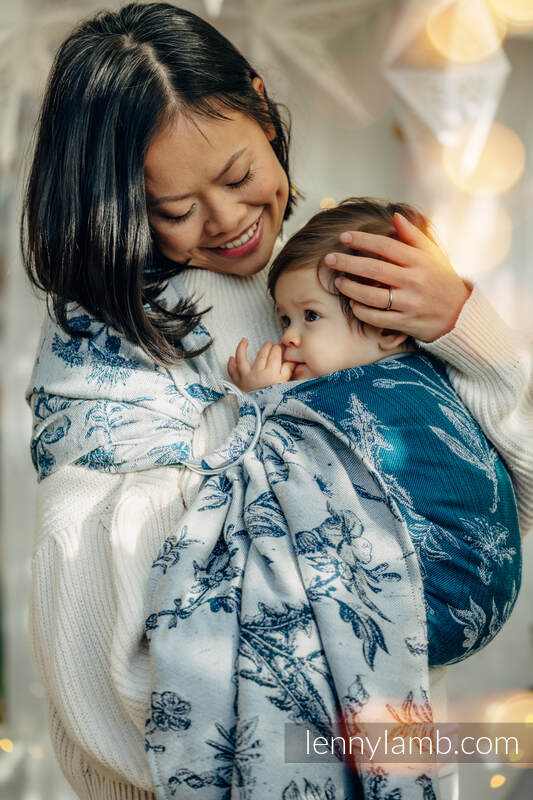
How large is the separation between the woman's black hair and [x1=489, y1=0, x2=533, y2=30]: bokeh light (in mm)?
1272

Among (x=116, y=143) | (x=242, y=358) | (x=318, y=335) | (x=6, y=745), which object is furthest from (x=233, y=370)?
(x=6, y=745)

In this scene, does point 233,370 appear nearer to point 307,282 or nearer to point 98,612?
point 307,282

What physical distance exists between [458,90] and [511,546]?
5.41 ft

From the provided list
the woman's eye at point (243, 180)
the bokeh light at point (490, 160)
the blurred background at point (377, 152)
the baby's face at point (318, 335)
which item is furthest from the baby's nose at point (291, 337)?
the bokeh light at point (490, 160)

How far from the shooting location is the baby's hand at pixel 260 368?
1.06m

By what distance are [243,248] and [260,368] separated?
0.68 ft

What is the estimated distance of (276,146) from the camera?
3.95 feet

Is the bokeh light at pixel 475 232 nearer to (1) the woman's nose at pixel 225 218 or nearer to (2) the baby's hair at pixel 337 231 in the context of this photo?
(2) the baby's hair at pixel 337 231

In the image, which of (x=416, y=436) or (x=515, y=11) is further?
(x=515, y=11)

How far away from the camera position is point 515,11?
Answer: 201cm

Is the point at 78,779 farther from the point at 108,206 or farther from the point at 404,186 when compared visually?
the point at 404,186

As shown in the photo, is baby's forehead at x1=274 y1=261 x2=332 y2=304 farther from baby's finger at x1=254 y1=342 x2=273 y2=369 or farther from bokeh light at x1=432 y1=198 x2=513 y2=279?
bokeh light at x1=432 y1=198 x2=513 y2=279

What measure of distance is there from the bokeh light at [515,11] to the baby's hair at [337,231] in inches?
48.0

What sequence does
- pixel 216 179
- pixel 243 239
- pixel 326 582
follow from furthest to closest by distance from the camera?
1. pixel 243 239
2. pixel 216 179
3. pixel 326 582
